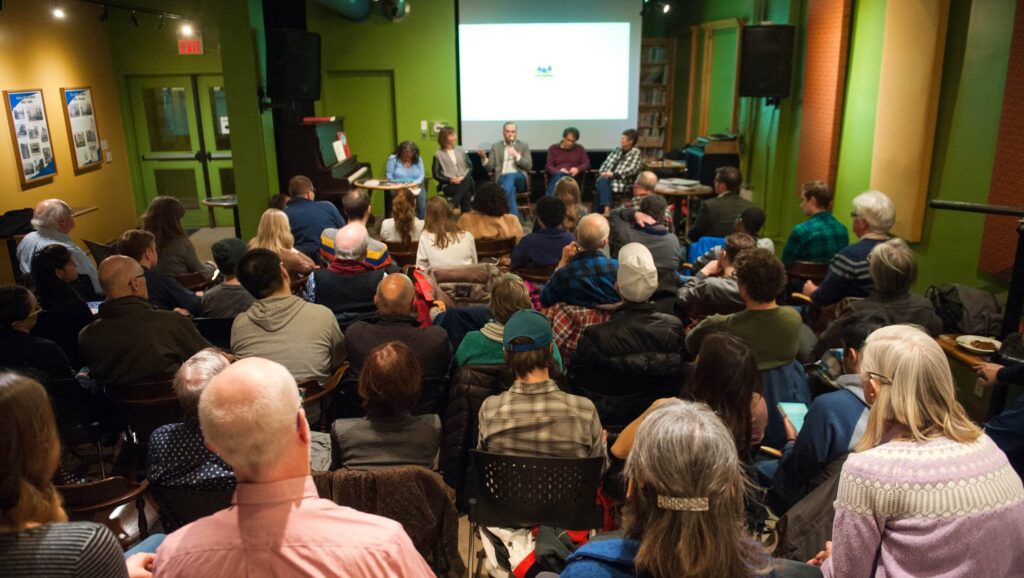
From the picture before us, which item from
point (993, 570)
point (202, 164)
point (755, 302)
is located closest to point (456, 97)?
point (202, 164)

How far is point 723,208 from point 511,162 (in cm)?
371

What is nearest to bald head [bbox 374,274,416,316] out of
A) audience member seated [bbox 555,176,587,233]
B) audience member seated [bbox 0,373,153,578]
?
audience member seated [bbox 0,373,153,578]

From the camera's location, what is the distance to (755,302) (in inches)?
126

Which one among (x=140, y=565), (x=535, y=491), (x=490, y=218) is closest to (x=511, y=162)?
(x=490, y=218)

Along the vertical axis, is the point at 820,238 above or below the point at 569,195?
below

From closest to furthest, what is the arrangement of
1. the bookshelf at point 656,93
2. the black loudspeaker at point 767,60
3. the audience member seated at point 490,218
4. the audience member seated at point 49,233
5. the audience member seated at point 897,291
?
the audience member seated at point 897,291 → the audience member seated at point 49,233 → the audience member seated at point 490,218 → the black loudspeaker at point 767,60 → the bookshelf at point 656,93

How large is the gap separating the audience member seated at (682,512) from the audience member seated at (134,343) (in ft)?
7.85

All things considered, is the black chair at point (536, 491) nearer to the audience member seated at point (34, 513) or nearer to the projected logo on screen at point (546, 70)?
the audience member seated at point (34, 513)

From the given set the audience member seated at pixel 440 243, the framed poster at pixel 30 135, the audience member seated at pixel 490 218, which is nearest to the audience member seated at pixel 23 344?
the audience member seated at pixel 440 243

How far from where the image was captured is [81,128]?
842 centimetres

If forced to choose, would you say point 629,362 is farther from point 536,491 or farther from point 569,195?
point 569,195

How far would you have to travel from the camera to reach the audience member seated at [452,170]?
9156mm

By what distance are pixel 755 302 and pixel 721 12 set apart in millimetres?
7750

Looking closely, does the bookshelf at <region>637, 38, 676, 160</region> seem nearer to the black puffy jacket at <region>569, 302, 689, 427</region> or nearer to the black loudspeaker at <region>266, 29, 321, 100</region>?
the black loudspeaker at <region>266, 29, 321, 100</region>
